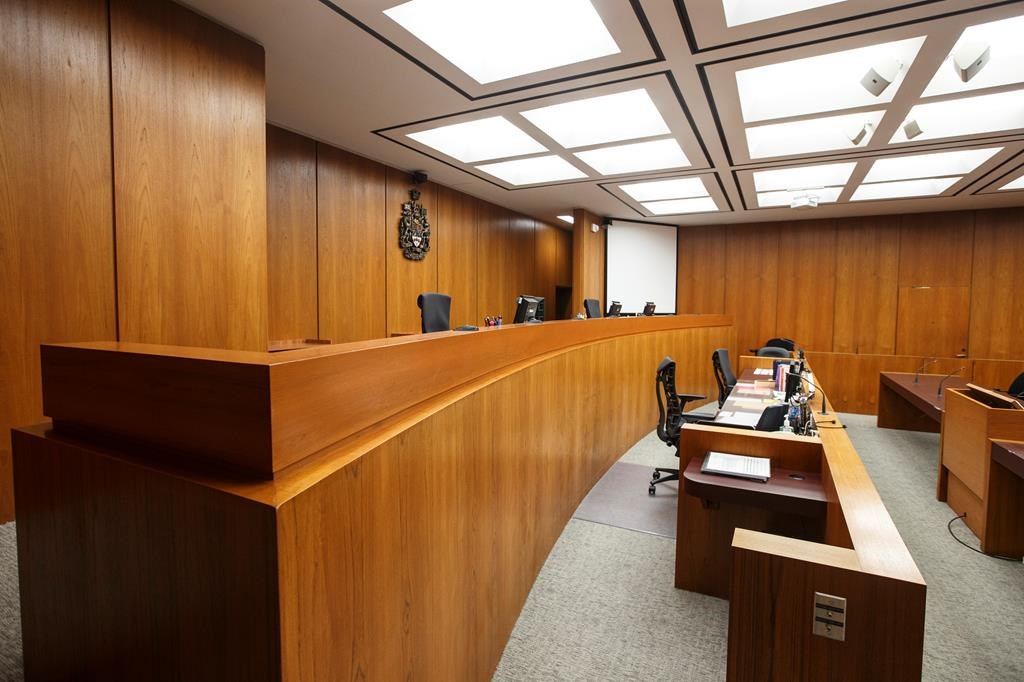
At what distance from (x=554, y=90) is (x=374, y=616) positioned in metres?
3.47

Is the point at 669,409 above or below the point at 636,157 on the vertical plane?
below

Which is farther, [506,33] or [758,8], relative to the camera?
[506,33]

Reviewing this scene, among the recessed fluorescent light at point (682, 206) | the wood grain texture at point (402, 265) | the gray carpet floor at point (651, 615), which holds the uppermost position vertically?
the recessed fluorescent light at point (682, 206)

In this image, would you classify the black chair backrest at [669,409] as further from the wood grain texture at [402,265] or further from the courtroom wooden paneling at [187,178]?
the wood grain texture at [402,265]

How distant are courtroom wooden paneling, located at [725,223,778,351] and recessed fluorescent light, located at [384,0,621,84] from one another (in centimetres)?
755

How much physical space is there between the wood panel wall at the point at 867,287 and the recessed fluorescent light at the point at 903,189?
1.95m

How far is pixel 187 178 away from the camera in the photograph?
107 inches

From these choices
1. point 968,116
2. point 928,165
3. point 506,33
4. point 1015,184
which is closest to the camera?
point 506,33

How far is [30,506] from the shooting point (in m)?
1.22

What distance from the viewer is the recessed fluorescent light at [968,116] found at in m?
3.87

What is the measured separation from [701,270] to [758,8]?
7.66 meters

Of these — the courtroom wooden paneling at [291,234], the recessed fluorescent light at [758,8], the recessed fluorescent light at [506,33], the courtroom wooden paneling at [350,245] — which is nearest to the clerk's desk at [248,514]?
the recessed fluorescent light at [506,33]

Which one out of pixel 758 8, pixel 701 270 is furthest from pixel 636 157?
pixel 701 270

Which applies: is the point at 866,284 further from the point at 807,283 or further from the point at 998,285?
the point at 998,285
